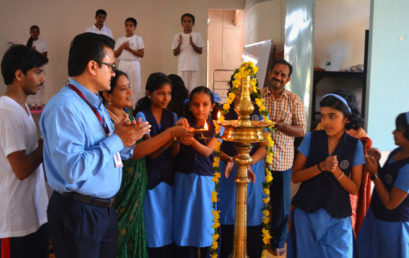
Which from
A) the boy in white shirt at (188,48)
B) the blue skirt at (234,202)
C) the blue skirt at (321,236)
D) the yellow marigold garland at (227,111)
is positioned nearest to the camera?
the yellow marigold garland at (227,111)

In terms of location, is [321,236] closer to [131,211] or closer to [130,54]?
[131,211]

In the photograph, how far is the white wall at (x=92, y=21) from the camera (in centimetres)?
898

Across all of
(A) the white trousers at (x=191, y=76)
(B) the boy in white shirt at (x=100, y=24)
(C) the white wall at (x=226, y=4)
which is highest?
(C) the white wall at (x=226, y=4)

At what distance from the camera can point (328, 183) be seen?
88.8 inches

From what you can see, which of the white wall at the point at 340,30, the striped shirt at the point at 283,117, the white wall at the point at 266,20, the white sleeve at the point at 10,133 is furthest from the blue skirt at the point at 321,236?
the white wall at the point at 266,20

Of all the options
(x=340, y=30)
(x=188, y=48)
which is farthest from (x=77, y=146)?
(x=188, y=48)

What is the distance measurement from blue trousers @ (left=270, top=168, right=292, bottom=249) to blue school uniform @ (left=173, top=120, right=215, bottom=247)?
1082 millimetres

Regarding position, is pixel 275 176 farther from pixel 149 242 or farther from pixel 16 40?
pixel 16 40

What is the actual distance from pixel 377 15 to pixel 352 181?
5.86 ft

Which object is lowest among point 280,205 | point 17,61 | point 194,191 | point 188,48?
point 280,205

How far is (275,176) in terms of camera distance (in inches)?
136

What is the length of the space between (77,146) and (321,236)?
1.54m

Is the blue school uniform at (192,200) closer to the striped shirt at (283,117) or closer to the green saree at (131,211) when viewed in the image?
the green saree at (131,211)

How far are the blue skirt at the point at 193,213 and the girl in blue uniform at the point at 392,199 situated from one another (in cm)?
109
